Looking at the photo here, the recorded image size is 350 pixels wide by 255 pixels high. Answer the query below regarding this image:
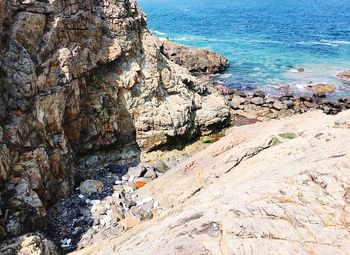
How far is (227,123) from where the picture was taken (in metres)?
36.1

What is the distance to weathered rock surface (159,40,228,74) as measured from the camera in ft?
205

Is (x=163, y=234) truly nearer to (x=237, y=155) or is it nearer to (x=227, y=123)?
(x=237, y=155)

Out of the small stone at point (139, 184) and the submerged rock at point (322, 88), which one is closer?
the small stone at point (139, 184)

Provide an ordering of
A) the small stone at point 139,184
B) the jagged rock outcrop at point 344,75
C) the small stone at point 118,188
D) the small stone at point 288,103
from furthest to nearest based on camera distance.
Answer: the jagged rock outcrop at point 344,75
the small stone at point 288,103
the small stone at point 139,184
the small stone at point 118,188

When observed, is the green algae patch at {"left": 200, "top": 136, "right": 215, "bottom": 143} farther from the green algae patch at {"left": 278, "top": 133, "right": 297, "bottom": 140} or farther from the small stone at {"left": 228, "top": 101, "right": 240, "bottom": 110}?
the small stone at {"left": 228, "top": 101, "right": 240, "bottom": 110}

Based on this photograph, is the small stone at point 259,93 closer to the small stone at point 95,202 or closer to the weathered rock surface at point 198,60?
the weathered rock surface at point 198,60

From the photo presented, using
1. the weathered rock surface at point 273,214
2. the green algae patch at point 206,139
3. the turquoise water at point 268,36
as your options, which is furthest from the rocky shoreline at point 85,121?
the turquoise water at point 268,36

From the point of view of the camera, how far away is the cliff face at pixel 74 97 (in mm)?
20531

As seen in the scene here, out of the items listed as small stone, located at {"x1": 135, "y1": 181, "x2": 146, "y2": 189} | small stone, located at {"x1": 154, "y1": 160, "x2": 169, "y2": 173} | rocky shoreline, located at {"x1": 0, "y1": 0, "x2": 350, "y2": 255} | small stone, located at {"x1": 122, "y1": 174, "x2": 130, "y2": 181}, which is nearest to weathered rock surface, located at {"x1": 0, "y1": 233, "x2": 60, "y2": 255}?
rocky shoreline, located at {"x1": 0, "y1": 0, "x2": 350, "y2": 255}

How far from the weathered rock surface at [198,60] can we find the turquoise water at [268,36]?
234 centimetres

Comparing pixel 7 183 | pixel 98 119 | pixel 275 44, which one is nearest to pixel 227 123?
pixel 98 119

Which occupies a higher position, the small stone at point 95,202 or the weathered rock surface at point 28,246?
the weathered rock surface at point 28,246

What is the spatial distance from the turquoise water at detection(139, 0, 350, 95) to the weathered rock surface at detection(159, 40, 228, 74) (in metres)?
2.34

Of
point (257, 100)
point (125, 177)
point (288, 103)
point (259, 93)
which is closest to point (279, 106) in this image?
point (288, 103)
